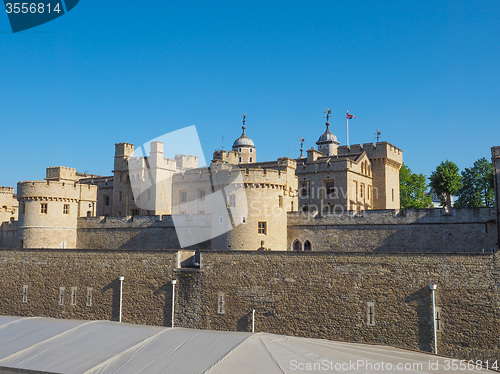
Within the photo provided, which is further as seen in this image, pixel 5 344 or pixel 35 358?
pixel 5 344

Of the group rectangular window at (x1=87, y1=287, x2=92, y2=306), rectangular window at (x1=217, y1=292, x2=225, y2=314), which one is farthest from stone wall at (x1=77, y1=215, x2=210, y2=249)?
rectangular window at (x1=217, y1=292, x2=225, y2=314)

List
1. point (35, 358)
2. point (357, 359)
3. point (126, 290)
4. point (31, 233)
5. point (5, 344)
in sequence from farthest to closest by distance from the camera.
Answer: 1. point (31, 233)
2. point (126, 290)
3. point (5, 344)
4. point (35, 358)
5. point (357, 359)

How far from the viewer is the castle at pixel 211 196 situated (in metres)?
33.7

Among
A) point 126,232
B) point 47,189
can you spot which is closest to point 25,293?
point 47,189

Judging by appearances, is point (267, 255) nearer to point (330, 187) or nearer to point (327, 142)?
point (330, 187)

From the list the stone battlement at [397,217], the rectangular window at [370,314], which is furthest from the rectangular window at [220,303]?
the stone battlement at [397,217]

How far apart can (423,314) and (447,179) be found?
26695mm

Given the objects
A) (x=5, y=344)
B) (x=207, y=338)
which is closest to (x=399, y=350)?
(x=207, y=338)

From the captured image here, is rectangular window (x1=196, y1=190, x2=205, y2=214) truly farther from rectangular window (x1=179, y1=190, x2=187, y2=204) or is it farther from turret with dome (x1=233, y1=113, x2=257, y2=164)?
turret with dome (x1=233, y1=113, x2=257, y2=164)

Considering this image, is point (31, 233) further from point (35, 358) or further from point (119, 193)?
point (35, 358)

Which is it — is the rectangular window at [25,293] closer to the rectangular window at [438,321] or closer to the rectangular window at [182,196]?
the rectangular window at [182,196]

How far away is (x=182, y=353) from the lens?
52.8 feet

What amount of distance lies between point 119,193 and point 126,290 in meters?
19.8

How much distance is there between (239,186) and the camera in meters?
33.7
